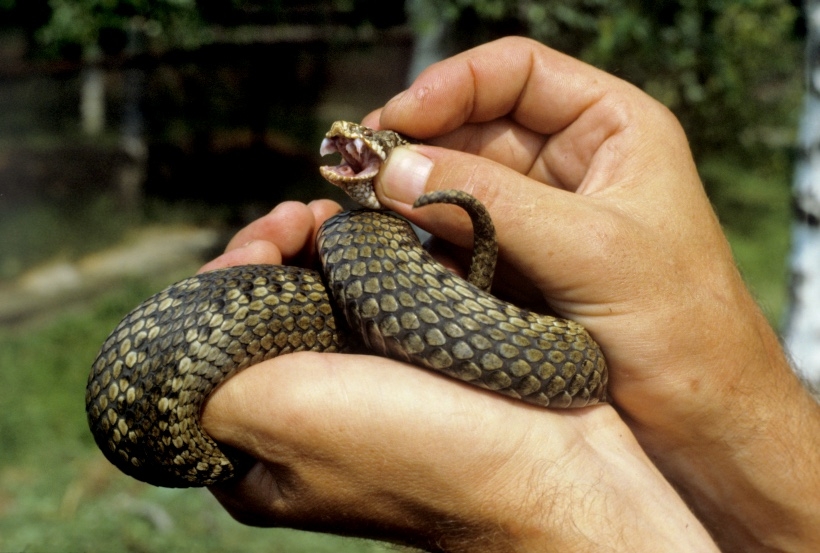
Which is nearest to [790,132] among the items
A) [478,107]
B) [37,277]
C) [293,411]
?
[37,277]

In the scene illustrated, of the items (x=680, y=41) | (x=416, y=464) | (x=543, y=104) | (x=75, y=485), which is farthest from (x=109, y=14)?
(x=680, y=41)

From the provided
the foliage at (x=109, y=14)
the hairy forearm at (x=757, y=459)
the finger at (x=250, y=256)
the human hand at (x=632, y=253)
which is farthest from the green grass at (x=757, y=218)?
the foliage at (x=109, y=14)

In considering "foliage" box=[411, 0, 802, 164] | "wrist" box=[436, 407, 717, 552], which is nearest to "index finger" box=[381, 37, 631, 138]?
"foliage" box=[411, 0, 802, 164]

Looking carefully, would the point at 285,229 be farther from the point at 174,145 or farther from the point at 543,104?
the point at 174,145

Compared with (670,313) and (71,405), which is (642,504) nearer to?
(670,313)

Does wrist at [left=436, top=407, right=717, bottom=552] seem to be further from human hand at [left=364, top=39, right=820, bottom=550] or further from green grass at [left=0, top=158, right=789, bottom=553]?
green grass at [left=0, top=158, right=789, bottom=553]

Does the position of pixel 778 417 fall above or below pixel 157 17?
below

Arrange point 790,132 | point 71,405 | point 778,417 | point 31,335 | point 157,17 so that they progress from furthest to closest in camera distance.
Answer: point 790,132
point 31,335
point 71,405
point 157,17
point 778,417
